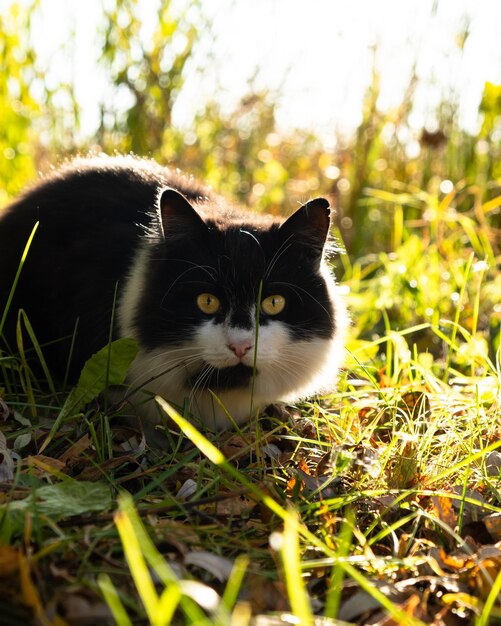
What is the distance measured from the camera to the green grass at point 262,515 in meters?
1.47

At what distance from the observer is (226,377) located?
2.59 meters

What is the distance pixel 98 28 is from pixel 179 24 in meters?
0.60

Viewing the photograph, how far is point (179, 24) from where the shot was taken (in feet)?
17.3

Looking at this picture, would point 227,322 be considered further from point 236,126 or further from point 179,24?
point 236,126

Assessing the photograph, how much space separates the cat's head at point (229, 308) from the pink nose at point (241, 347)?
2 centimetres

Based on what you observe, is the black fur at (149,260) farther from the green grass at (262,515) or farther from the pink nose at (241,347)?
the green grass at (262,515)

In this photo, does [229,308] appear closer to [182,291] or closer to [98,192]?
[182,291]

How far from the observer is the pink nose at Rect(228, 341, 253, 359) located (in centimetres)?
238

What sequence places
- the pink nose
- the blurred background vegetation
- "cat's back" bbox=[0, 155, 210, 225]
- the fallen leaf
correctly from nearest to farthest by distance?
the fallen leaf < the pink nose < "cat's back" bbox=[0, 155, 210, 225] < the blurred background vegetation

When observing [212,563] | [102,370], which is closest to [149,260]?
[102,370]

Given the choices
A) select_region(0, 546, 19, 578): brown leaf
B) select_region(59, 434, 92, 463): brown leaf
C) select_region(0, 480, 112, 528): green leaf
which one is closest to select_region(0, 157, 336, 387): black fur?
select_region(59, 434, 92, 463): brown leaf

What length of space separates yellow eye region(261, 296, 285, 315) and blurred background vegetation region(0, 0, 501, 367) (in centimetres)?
192

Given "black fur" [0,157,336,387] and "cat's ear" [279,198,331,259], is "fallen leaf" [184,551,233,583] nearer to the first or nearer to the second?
"black fur" [0,157,336,387]

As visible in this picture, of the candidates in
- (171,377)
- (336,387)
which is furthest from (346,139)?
(171,377)
